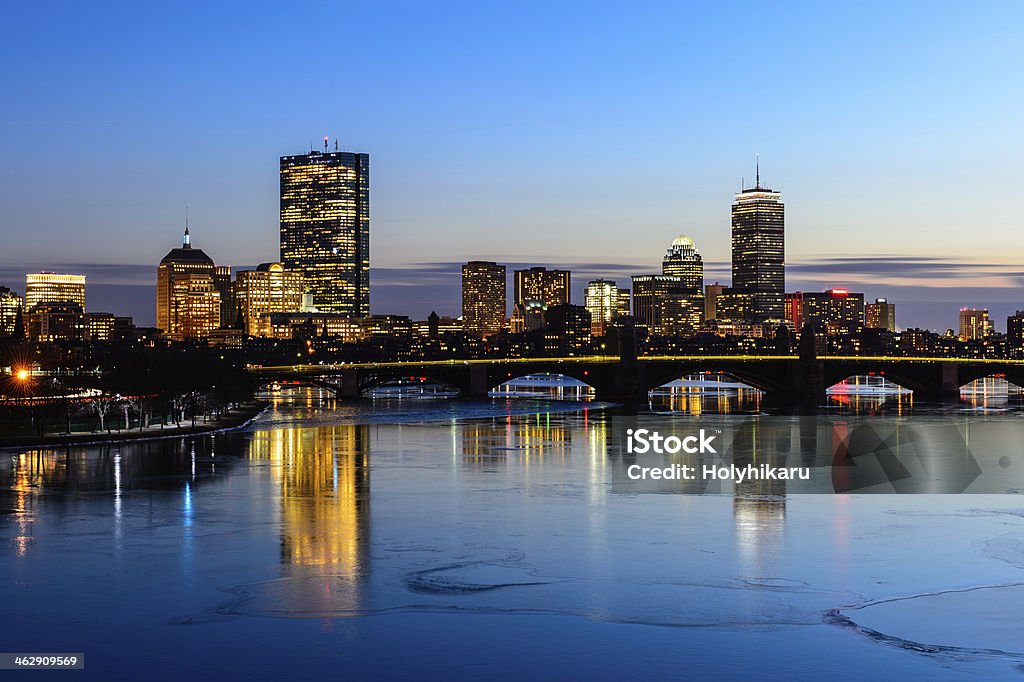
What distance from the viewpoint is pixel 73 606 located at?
3322 cm

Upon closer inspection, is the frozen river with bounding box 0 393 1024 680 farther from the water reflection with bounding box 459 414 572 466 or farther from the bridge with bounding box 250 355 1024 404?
the bridge with bounding box 250 355 1024 404

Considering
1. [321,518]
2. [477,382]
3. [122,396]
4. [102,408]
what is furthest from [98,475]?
[477,382]

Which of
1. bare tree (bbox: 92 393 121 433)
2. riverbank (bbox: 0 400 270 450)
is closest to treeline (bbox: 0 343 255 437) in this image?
bare tree (bbox: 92 393 121 433)

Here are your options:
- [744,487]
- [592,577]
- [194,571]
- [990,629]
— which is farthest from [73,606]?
[744,487]

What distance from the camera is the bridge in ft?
561

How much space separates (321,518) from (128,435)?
142 ft

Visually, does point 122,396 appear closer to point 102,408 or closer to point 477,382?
point 102,408

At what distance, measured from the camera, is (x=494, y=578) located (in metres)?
37.1

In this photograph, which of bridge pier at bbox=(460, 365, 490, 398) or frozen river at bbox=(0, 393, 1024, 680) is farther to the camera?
bridge pier at bbox=(460, 365, 490, 398)

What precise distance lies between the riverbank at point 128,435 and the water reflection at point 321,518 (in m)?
7.33

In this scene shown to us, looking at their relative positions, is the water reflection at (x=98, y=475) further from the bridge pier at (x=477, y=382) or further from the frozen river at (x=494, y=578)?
the bridge pier at (x=477, y=382)

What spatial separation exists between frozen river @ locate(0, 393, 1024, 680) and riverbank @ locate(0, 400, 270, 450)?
1452 cm

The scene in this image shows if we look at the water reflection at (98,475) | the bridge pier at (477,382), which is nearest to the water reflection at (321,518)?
the water reflection at (98,475)

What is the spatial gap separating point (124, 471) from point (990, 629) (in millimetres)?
48203
